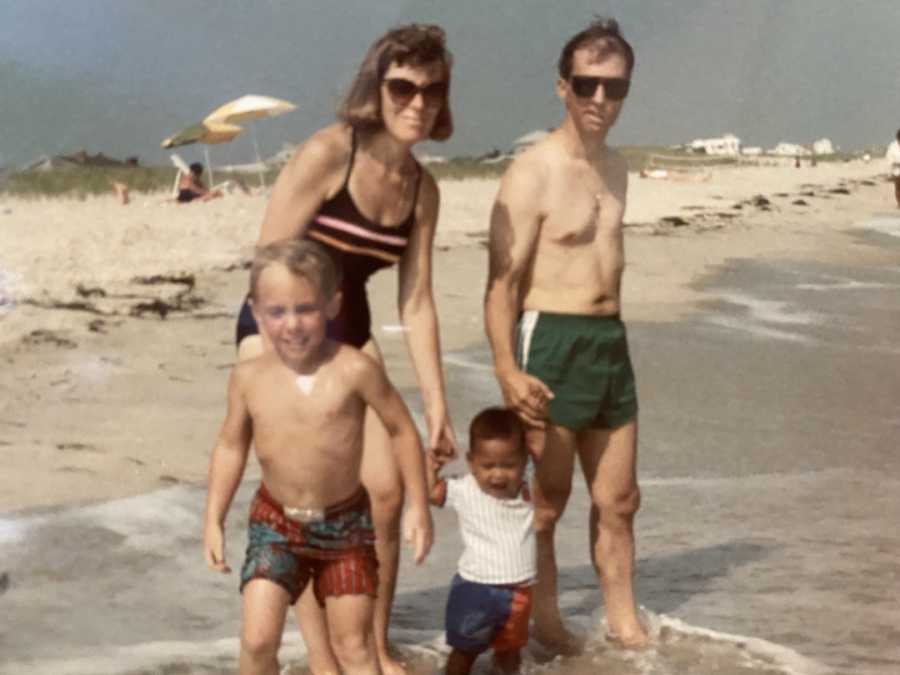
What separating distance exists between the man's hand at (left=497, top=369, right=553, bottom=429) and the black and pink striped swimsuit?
0.39 m

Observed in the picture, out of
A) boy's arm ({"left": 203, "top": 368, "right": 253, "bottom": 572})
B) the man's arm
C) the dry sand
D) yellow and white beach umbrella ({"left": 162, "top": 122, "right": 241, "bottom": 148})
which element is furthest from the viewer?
yellow and white beach umbrella ({"left": 162, "top": 122, "right": 241, "bottom": 148})

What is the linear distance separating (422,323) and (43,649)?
1370mm

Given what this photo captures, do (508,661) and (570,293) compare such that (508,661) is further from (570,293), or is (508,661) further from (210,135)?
(210,135)

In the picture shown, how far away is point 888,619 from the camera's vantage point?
14.9ft

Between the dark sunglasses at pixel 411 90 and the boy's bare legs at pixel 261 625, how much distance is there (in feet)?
3.69

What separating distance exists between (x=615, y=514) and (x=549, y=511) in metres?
0.19

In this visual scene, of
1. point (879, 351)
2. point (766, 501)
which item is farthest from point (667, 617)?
point (879, 351)

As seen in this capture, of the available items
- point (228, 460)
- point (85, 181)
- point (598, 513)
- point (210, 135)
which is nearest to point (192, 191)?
point (210, 135)

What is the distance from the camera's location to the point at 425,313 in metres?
3.81

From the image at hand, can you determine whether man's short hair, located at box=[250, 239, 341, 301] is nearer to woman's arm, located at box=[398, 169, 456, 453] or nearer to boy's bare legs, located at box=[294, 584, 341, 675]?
woman's arm, located at box=[398, 169, 456, 453]

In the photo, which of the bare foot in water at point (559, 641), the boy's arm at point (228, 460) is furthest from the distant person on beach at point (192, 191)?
the boy's arm at point (228, 460)

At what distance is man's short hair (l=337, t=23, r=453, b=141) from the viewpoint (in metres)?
3.50

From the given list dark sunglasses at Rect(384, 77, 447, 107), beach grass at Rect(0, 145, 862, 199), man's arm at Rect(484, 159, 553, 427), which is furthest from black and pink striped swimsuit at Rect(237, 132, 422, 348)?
beach grass at Rect(0, 145, 862, 199)

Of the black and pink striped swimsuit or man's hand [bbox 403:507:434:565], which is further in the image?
the black and pink striped swimsuit
